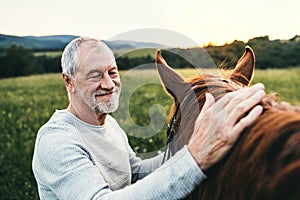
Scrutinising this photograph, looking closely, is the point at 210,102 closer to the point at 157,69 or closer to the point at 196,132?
the point at 196,132

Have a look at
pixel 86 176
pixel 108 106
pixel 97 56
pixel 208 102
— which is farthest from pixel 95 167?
pixel 208 102

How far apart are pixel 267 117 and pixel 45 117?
832 centimetres

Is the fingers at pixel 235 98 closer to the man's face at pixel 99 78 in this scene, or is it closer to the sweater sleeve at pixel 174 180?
the sweater sleeve at pixel 174 180

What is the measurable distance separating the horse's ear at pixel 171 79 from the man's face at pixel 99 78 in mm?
241

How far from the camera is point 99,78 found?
197 cm

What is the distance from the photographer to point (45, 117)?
9.45 meters

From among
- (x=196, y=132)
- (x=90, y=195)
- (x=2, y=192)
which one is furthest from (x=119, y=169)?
(x=2, y=192)

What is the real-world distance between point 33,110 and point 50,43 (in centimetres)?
267

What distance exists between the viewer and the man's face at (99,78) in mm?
1971

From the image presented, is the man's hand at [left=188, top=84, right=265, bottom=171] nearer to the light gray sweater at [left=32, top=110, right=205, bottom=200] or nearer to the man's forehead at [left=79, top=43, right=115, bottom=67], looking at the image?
the light gray sweater at [left=32, top=110, right=205, bottom=200]

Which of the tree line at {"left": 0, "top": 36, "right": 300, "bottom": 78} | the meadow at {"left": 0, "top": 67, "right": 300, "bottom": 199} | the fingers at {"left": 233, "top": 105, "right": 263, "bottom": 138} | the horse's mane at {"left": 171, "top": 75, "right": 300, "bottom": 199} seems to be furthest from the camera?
the tree line at {"left": 0, "top": 36, "right": 300, "bottom": 78}

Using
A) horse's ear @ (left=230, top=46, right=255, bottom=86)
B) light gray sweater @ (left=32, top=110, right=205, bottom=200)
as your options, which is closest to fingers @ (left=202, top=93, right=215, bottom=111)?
light gray sweater @ (left=32, top=110, right=205, bottom=200)

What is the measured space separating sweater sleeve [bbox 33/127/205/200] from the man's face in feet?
0.58

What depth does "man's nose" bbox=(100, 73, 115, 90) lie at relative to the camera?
Answer: 1.97 meters
